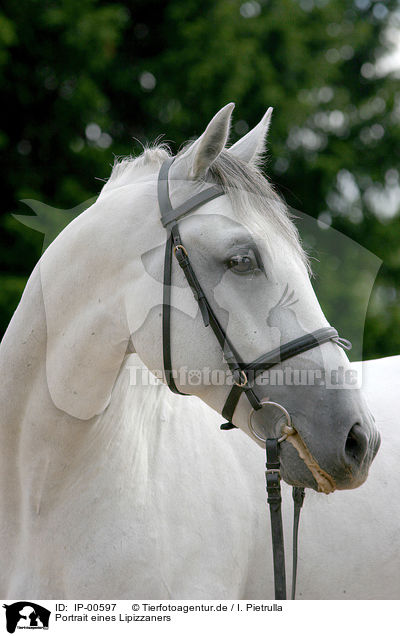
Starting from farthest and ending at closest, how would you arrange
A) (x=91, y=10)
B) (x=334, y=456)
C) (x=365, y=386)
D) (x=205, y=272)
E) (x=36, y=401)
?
(x=91, y=10)
(x=365, y=386)
(x=36, y=401)
(x=205, y=272)
(x=334, y=456)

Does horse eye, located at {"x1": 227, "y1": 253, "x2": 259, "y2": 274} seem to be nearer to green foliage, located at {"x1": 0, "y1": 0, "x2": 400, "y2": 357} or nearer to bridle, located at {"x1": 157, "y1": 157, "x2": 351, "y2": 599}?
bridle, located at {"x1": 157, "y1": 157, "x2": 351, "y2": 599}

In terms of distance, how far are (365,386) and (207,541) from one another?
128 cm

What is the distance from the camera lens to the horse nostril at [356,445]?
6.45 ft

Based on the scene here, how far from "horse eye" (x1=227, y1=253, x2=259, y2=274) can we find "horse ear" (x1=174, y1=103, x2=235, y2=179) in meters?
0.37

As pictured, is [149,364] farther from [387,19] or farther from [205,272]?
[387,19]

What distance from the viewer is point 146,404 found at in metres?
2.56

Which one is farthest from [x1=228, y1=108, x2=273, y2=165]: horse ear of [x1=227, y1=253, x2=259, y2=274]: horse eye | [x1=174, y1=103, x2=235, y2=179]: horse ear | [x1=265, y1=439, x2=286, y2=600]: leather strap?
[x1=265, y1=439, x2=286, y2=600]: leather strap

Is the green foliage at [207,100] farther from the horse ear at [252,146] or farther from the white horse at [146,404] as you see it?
the horse ear at [252,146]

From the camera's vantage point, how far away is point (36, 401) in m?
2.34

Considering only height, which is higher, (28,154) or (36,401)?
(28,154)

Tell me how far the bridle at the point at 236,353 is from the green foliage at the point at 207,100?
515 cm

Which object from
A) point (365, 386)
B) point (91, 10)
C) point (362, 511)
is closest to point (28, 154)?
point (91, 10)
